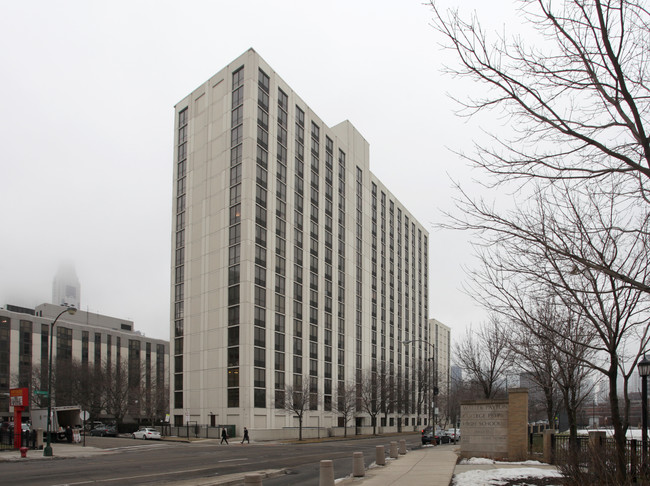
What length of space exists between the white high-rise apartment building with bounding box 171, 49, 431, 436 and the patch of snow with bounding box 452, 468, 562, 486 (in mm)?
43747

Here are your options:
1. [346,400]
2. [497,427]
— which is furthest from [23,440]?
[346,400]

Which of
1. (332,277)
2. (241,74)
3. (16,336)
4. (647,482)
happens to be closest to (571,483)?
(647,482)

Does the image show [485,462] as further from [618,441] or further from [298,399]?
[298,399]

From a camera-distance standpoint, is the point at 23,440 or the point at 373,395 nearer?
the point at 23,440

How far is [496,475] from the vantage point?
1587cm

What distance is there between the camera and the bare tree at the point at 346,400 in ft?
228

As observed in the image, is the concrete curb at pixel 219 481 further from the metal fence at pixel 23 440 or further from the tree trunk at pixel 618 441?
the metal fence at pixel 23 440

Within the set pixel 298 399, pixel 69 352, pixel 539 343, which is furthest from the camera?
pixel 69 352

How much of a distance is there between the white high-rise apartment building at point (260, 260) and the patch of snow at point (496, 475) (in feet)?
144

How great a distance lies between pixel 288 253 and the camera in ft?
220

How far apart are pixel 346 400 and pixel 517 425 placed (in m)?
49.8

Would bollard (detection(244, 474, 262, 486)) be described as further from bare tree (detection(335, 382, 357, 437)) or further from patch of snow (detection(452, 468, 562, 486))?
bare tree (detection(335, 382, 357, 437))

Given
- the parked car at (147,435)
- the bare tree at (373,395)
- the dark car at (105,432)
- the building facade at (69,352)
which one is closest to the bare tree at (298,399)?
the bare tree at (373,395)

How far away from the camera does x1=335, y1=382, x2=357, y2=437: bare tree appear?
69.5 meters
